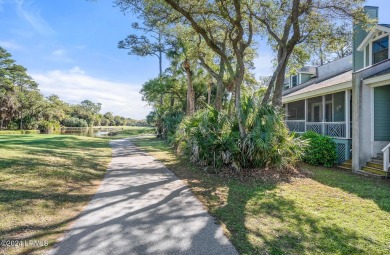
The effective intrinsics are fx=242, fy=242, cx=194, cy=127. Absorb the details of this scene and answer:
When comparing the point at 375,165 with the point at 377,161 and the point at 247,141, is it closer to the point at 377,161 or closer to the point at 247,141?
the point at 377,161

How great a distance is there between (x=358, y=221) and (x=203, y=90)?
74.5 ft

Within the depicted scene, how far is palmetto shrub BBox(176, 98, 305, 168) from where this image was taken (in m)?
8.26

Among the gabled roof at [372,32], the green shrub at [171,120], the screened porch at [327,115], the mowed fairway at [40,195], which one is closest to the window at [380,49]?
the gabled roof at [372,32]

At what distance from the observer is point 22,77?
50.1 m

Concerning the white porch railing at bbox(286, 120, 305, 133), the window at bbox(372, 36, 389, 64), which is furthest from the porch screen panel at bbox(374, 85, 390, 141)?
the white porch railing at bbox(286, 120, 305, 133)

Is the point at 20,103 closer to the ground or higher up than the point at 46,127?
higher up

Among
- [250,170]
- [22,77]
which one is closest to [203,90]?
[250,170]

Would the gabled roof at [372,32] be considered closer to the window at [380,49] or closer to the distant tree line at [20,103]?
the window at [380,49]

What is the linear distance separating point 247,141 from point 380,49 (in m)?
9.27

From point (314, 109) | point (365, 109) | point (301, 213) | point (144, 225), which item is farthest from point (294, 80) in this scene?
point (144, 225)

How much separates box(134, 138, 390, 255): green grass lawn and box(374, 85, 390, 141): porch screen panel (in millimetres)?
2574

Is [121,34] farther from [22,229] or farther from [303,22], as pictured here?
[22,229]

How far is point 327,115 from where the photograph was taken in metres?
15.7

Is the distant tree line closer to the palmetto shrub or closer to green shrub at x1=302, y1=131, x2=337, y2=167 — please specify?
the palmetto shrub
